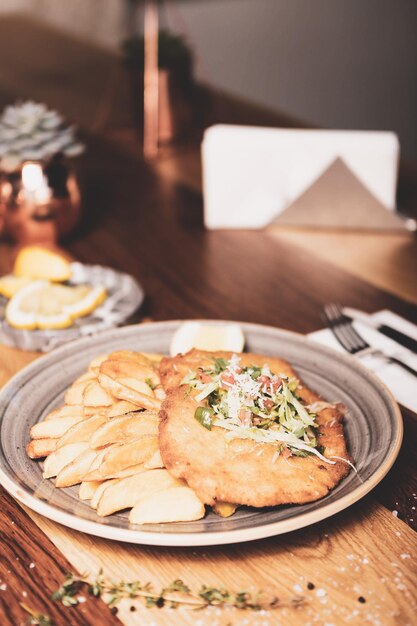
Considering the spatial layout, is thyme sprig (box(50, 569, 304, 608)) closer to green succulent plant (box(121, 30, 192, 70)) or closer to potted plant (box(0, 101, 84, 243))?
potted plant (box(0, 101, 84, 243))

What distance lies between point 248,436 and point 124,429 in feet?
0.65

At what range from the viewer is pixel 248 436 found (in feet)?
3.58

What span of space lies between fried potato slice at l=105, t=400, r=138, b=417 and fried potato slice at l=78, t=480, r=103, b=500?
0.13 metres

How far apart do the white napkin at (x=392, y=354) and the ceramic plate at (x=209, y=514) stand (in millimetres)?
149

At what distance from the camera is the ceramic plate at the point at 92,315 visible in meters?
1.64

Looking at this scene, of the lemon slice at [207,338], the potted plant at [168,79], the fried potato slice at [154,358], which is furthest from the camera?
the potted plant at [168,79]

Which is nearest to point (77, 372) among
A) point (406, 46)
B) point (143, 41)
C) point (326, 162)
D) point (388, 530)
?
point (388, 530)

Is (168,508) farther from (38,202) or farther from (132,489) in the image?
(38,202)

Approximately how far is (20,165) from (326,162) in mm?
938

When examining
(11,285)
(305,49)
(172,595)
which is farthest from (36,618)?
(305,49)

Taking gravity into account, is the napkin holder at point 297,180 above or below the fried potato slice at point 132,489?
above

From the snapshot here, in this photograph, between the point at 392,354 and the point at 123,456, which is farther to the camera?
the point at 392,354

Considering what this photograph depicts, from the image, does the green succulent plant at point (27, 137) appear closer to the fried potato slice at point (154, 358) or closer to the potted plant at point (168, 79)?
the potted plant at point (168, 79)

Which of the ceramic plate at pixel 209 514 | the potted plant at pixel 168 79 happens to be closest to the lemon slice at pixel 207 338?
the ceramic plate at pixel 209 514
